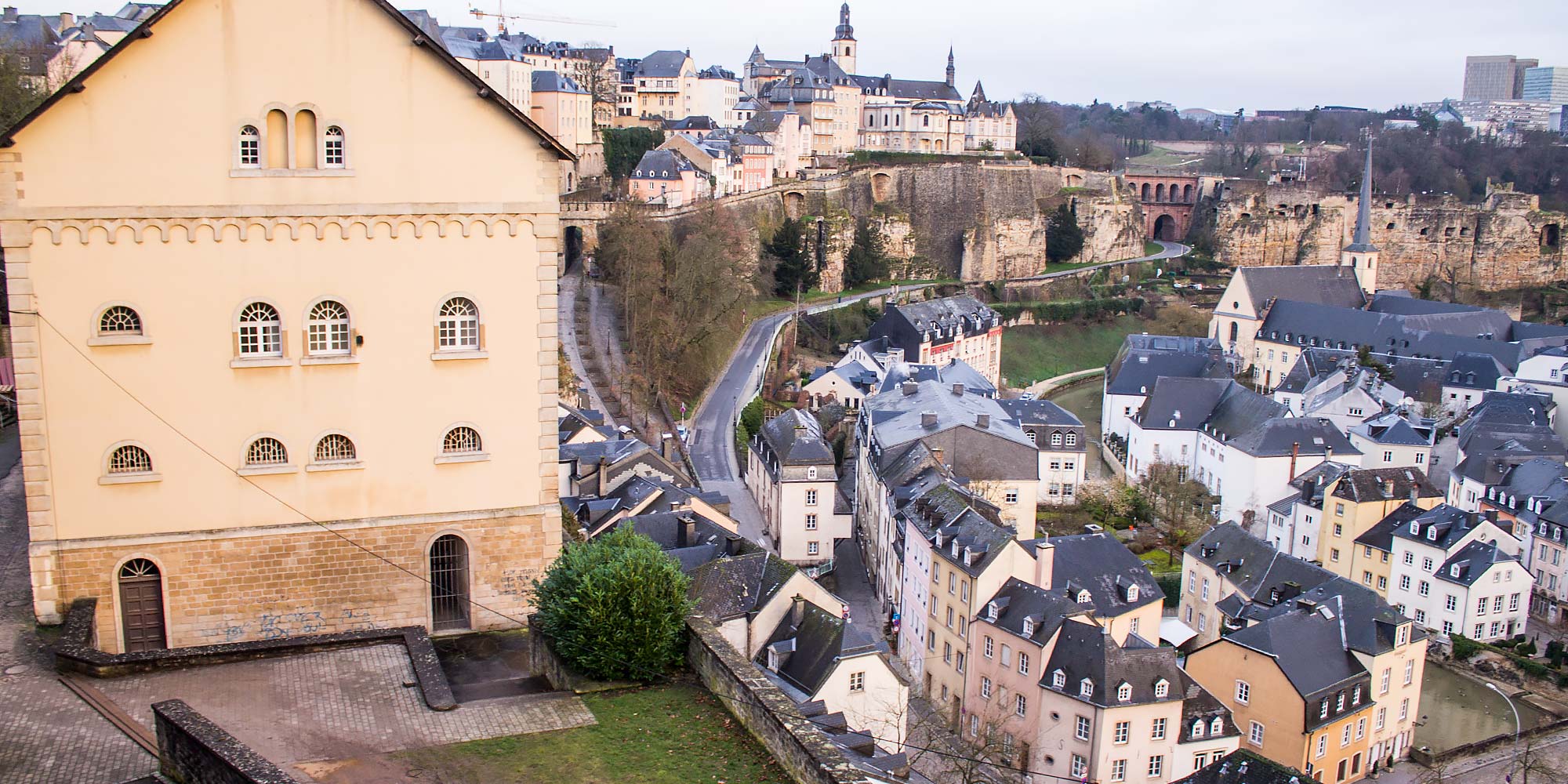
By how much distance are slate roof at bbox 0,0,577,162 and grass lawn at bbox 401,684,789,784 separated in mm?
5605

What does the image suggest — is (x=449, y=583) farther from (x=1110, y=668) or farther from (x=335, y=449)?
(x=1110, y=668)

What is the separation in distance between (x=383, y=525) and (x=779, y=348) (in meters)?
36.4

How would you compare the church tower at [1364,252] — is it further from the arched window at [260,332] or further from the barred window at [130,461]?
the barred window at [130,461]

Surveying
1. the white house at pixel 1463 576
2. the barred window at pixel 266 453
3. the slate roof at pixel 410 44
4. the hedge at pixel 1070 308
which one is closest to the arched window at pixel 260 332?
the barred window at pixel 266 453

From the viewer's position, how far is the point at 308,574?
43.2 ft

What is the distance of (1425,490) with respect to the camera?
33312 millimetres

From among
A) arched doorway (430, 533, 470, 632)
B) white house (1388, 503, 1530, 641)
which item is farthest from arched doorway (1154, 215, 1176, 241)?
arched doorway (430, 533, 470, 632)

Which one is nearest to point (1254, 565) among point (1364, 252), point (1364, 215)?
point (1364, 252)

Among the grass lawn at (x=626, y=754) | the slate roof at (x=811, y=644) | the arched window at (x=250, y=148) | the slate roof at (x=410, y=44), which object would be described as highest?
the slate roof at (x=410, y=44)

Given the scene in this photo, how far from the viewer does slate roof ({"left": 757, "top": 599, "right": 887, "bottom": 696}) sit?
19.4 metres

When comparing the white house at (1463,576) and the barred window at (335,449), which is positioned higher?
the barred window at (335,449)

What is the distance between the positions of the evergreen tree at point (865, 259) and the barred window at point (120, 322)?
52.5 metres

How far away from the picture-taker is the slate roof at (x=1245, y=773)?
18.3 metres

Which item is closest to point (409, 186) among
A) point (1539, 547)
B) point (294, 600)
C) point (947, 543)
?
point (294, 600)
